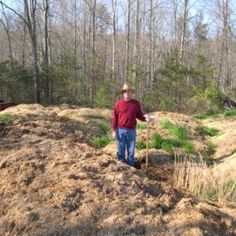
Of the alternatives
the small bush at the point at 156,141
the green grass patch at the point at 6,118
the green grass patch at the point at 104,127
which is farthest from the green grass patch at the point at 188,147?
the green grass patch at the point at 6,118

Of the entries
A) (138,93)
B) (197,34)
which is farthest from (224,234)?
(197,34)

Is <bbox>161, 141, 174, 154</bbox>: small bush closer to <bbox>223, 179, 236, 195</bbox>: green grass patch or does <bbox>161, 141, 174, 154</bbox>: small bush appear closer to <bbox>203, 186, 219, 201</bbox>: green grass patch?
<bbox>223, 179, 236, 195</bbox>: green grass patch

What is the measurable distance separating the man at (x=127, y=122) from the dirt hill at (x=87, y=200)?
125 centimetres

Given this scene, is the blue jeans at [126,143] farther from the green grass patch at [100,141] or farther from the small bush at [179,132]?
the small bush at [179,132]

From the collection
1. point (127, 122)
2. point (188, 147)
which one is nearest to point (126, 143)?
point (127, 122)

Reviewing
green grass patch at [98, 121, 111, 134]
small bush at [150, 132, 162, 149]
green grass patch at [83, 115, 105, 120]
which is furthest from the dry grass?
green grass patch at [83, 115, 105, 120]

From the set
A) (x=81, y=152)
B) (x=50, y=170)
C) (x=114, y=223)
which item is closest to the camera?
(x=114, y=223)

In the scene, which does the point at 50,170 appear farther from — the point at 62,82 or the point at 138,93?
the point at 62,82

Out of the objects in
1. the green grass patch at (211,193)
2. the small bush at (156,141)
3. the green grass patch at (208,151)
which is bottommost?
the green grass patch at (208,151)

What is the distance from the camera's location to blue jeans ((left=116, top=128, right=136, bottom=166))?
9531mm

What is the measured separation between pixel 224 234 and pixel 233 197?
174cm

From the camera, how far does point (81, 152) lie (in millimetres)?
8031

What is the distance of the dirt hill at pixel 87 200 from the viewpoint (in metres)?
5.41

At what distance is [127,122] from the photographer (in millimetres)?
9477
